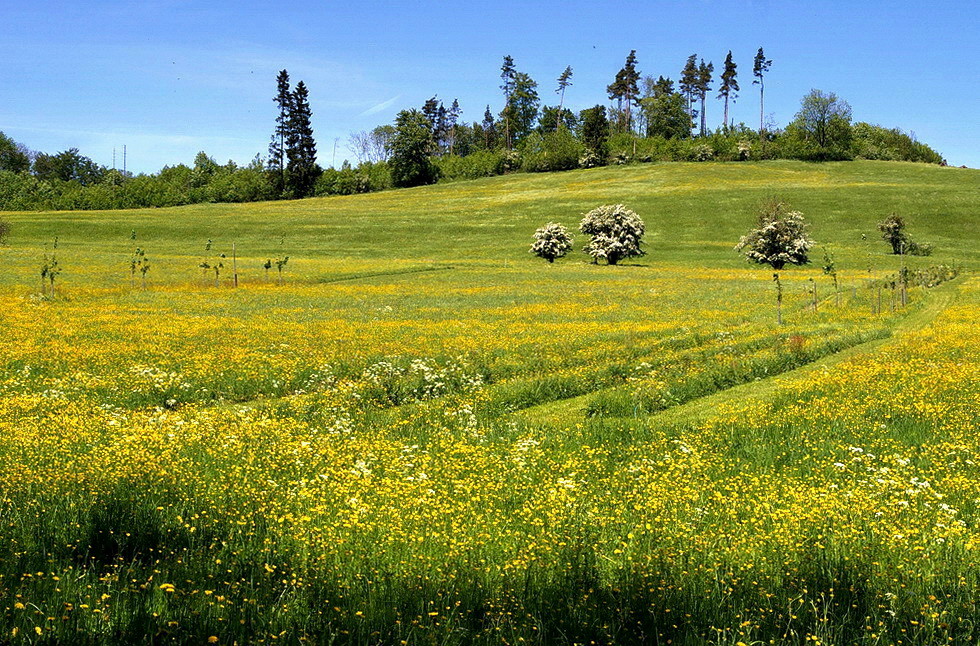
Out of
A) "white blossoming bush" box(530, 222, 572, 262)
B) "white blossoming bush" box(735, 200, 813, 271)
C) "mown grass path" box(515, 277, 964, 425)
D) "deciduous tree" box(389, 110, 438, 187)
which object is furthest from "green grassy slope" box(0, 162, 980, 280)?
"mown grass path" box(515, 277, 964, 425)

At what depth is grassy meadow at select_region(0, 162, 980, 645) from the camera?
6262 mm

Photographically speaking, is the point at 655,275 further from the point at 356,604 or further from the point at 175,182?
the point at 175,182

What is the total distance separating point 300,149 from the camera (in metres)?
165

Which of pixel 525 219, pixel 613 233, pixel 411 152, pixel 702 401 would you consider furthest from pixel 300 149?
pixel 702 401

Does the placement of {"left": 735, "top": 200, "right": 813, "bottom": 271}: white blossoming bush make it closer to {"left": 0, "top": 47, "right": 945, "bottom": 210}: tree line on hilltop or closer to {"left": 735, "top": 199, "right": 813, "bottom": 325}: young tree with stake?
{"left": 735, "top": 199, "right": 813, "bottom": 325}: young tree with stake

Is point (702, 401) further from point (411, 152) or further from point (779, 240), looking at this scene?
point (411, 152)

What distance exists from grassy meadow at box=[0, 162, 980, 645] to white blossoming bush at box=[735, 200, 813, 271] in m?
47.8

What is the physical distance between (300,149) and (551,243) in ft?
310

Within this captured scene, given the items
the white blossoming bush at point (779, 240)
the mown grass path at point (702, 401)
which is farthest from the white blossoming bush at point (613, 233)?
the mown grass path at point (702, 401)

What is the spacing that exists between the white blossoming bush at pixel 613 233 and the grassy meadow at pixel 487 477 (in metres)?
50.7

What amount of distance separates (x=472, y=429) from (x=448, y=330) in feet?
57.3

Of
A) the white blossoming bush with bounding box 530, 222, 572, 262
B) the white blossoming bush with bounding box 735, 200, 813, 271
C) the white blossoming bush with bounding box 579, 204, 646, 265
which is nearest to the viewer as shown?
the white blossoming bush with bounding box 735, 200, 813, 271

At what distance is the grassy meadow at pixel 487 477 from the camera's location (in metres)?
6.26

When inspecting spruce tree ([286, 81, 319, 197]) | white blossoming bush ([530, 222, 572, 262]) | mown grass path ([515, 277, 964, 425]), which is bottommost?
mown grass path ([515, 277, 964, 425])
